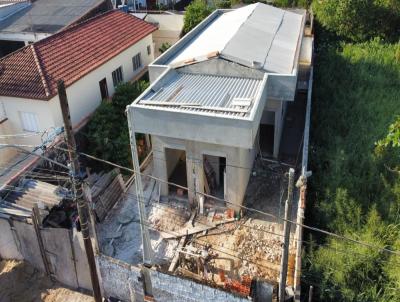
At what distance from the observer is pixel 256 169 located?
59.8ft

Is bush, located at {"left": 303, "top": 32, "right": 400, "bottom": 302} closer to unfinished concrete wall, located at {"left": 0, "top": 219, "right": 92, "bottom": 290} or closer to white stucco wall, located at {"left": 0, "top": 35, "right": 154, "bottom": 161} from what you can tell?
unfinished concrete wall, located at {"left": 0, "top": 219, "right": 92, "bottom": 290}

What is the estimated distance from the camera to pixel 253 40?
20.4 meters

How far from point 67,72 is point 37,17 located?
39.8 feet

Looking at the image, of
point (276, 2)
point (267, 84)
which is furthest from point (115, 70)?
point (276, 2)

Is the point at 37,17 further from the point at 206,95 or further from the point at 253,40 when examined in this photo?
the point at 206,95

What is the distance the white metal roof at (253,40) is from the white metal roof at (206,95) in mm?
909

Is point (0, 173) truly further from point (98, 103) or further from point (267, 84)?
point (267, 84)

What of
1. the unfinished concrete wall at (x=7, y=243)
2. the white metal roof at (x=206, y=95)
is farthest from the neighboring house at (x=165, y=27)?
the unfinished concrete wall at (x=7, y=243)

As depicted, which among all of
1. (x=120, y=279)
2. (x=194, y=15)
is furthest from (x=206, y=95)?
(x=194, y=15)

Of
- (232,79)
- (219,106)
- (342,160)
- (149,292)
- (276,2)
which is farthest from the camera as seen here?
(276,2)

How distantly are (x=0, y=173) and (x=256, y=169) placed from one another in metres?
11.3

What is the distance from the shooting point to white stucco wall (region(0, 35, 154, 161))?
19.2 meters

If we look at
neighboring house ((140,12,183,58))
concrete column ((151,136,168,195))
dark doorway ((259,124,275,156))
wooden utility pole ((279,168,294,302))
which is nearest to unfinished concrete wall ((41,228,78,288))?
concrete column ((151,136,168,195))

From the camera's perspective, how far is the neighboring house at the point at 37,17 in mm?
27875
